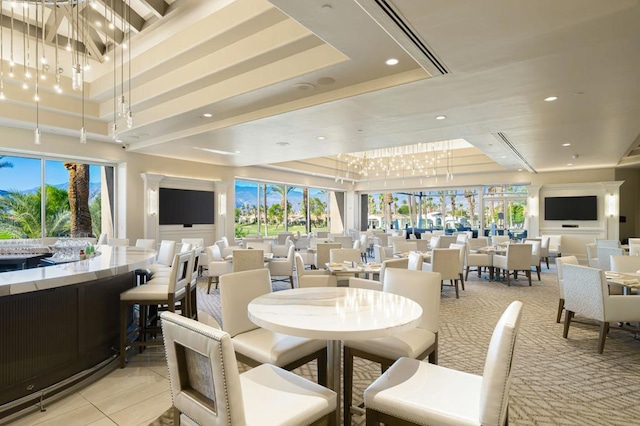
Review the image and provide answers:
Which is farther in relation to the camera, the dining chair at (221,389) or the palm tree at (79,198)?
the palm tree at (79,198)

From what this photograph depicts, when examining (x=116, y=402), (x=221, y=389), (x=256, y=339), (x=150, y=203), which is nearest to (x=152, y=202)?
(x=150, y=203)

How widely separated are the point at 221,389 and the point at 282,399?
1.37 feet

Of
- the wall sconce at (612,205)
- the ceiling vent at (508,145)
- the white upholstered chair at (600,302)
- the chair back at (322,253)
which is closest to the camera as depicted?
the white upholstered chair at (600,302)

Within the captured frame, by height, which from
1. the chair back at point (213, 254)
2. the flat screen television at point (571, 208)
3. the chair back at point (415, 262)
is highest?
the flat screen television at point (571, 208)

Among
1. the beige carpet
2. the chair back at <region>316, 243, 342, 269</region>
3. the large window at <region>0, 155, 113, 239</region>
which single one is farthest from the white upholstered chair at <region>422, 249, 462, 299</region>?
the large window at <region>0, 155, 113, 239</region>

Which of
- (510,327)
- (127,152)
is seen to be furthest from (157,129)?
(510,327)

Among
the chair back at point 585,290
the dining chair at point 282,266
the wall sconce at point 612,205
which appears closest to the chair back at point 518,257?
the chair back at point 585,290

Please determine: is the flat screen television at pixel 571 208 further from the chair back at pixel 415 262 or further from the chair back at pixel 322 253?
the chair back at pixel 415 262

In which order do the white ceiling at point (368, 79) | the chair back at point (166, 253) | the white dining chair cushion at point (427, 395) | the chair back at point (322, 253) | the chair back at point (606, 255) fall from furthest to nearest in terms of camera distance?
the chair back at point (322, 253), the chair back at point (606, 255), the chair back at point (166, 253), the white ceiling at point (368, 79), the white dining chair cushion at point (427, 395)

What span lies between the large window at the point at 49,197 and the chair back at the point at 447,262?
7.01 metres

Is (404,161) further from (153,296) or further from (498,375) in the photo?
(498,375)

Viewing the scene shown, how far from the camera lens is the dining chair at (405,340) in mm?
2297

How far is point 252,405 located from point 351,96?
3.89 metres

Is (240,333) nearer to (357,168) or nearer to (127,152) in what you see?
(127,152)
